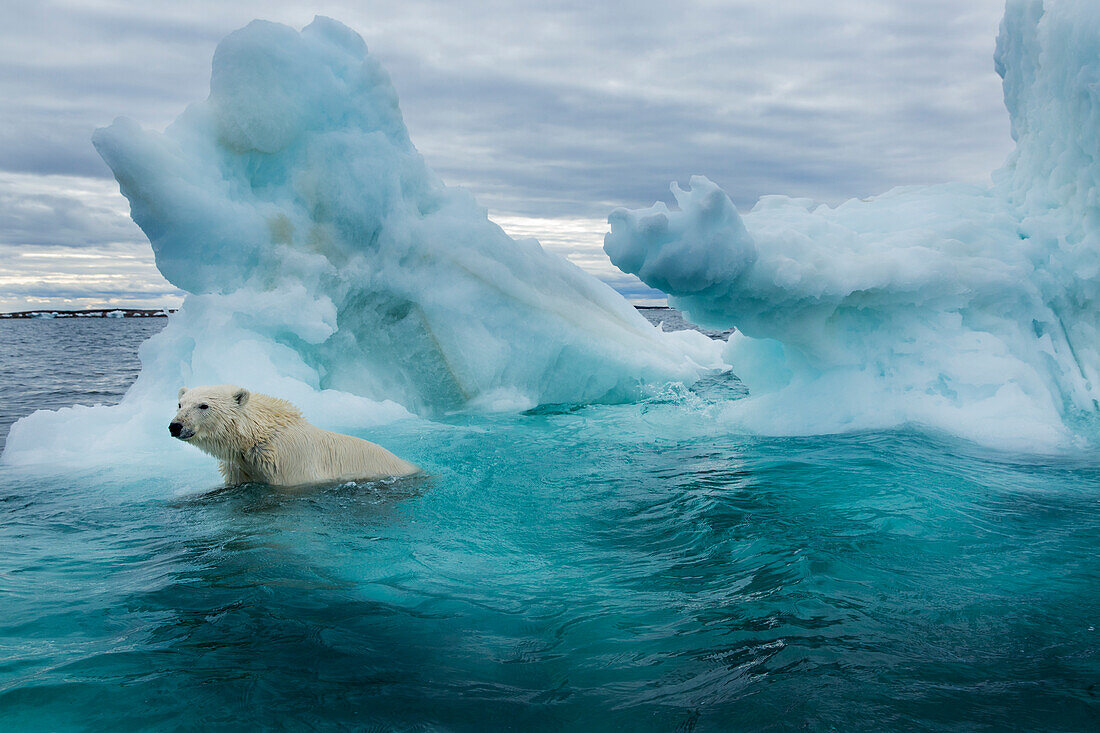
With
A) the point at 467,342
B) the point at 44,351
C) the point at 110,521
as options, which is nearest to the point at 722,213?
the point at 467,342

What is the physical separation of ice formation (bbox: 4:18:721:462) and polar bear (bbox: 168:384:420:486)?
232 cm

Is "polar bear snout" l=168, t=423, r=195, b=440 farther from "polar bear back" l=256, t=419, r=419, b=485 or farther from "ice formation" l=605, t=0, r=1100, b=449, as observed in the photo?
"ice formation" l=605, t=0, r=1100, b=449

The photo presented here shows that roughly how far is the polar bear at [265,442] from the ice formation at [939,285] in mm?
3496

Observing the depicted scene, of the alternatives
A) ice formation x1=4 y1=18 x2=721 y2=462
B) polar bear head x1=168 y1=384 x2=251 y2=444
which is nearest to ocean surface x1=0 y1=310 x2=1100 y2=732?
polar bear head x1=168 y1=384 x2=251 y2=444

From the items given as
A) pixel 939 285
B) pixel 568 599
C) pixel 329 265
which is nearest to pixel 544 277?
pixel 329 265

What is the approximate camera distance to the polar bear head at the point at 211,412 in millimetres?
6332

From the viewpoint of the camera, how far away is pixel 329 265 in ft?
34.6

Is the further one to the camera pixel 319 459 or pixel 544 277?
pixel 544 277

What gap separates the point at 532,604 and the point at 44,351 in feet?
129

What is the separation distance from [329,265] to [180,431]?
Answer: 188 inches

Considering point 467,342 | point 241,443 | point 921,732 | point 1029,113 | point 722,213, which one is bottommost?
point 921,732

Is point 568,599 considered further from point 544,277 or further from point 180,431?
point 544,277

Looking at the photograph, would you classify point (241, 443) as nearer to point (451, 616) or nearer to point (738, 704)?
point (451, 616)

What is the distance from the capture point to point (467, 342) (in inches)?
430
